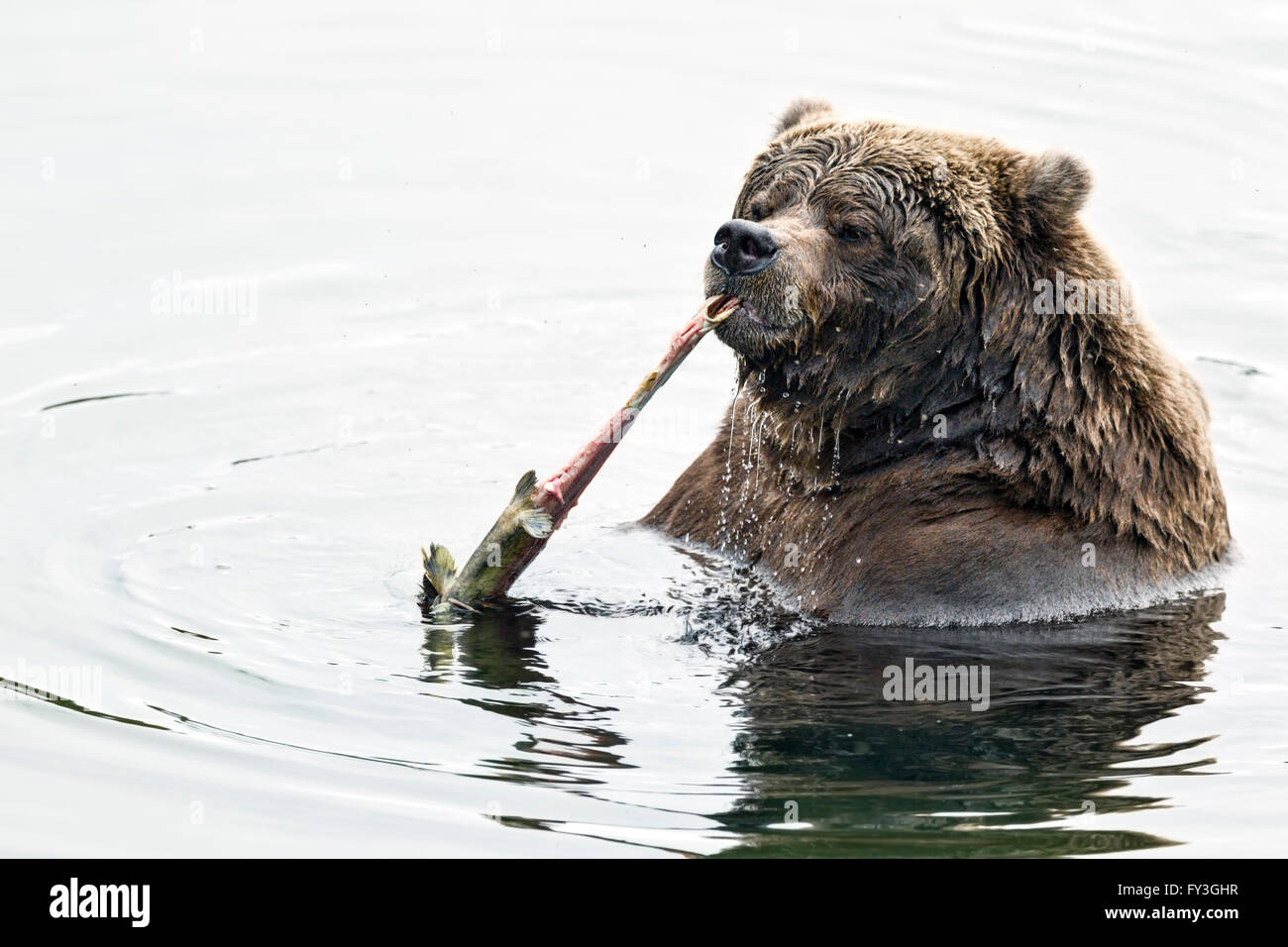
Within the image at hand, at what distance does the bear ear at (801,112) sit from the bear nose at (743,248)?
4.12 ft

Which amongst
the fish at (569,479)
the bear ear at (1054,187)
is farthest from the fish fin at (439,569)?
the bear ear at (1054,187)

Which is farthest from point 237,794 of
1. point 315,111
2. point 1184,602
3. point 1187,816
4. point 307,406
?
point 315,111

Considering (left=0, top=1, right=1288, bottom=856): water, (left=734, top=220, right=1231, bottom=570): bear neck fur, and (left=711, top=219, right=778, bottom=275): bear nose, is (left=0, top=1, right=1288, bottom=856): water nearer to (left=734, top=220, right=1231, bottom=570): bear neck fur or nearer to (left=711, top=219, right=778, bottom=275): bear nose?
(left=734, top=220, right=1231, bottom=570): bear neck fur

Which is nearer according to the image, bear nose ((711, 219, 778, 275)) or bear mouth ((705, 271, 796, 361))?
bear nose ((711, 219, 778, 275))

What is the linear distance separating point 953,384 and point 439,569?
2435 millimetres

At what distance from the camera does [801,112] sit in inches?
360

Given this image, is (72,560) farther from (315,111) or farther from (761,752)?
(315,111)

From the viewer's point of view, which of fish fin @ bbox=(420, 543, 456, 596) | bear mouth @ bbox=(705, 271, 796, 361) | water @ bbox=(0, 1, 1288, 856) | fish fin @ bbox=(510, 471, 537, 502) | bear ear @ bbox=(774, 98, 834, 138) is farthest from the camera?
bear ear @ bbox=(774, 98, 834, 138)

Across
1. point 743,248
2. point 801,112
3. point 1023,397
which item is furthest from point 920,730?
point 801,112

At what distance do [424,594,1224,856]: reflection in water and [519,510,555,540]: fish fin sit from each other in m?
0.59

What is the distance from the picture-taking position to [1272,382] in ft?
41.3

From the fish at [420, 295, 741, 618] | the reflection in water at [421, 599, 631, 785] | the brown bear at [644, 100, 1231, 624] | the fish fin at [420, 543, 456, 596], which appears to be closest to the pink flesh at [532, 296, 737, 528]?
the fish at [420, 295, 741, 618]

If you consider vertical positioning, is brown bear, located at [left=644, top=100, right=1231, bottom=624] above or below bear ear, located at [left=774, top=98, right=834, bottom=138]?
below

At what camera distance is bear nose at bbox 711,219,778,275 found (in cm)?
796
